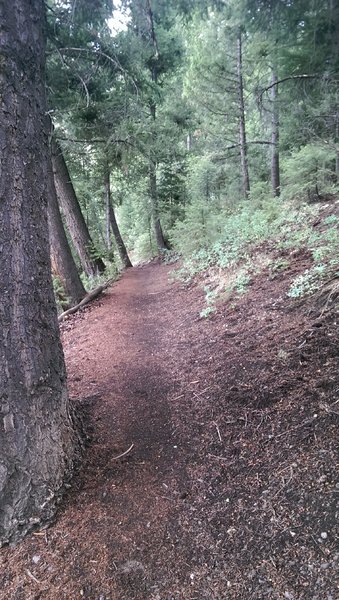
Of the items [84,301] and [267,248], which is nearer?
[267,248]

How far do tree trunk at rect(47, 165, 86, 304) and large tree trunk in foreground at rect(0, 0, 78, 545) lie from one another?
5.70m

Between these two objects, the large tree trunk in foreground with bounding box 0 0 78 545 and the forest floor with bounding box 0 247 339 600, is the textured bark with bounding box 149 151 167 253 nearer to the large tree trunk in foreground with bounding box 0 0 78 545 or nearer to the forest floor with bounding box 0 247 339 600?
the forest floor with bounding box 0 247 339 600

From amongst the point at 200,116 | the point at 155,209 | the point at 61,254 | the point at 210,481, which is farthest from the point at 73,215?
the point at 200,116

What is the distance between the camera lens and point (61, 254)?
26.5 feet

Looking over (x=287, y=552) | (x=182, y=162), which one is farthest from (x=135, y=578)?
(x=182, y=162)

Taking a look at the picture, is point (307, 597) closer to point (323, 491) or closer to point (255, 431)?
point (323, 491)

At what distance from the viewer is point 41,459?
2330 mm

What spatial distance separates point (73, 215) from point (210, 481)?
8797mm

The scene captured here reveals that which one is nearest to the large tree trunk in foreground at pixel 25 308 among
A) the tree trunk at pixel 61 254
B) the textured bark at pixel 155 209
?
the tree trunk at pixel 61 254

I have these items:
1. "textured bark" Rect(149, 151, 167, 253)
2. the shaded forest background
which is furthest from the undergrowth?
"textured bark" Rect(149, 151, 167, 253)

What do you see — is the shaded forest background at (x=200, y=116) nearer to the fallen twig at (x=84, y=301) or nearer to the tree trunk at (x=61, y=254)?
the tree trunk at (x=61, y=254)

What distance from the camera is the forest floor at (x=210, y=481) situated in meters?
1.78

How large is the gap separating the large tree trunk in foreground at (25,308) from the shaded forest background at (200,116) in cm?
155

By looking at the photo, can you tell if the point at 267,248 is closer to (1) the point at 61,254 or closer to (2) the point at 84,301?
(2) the point at 84,301
